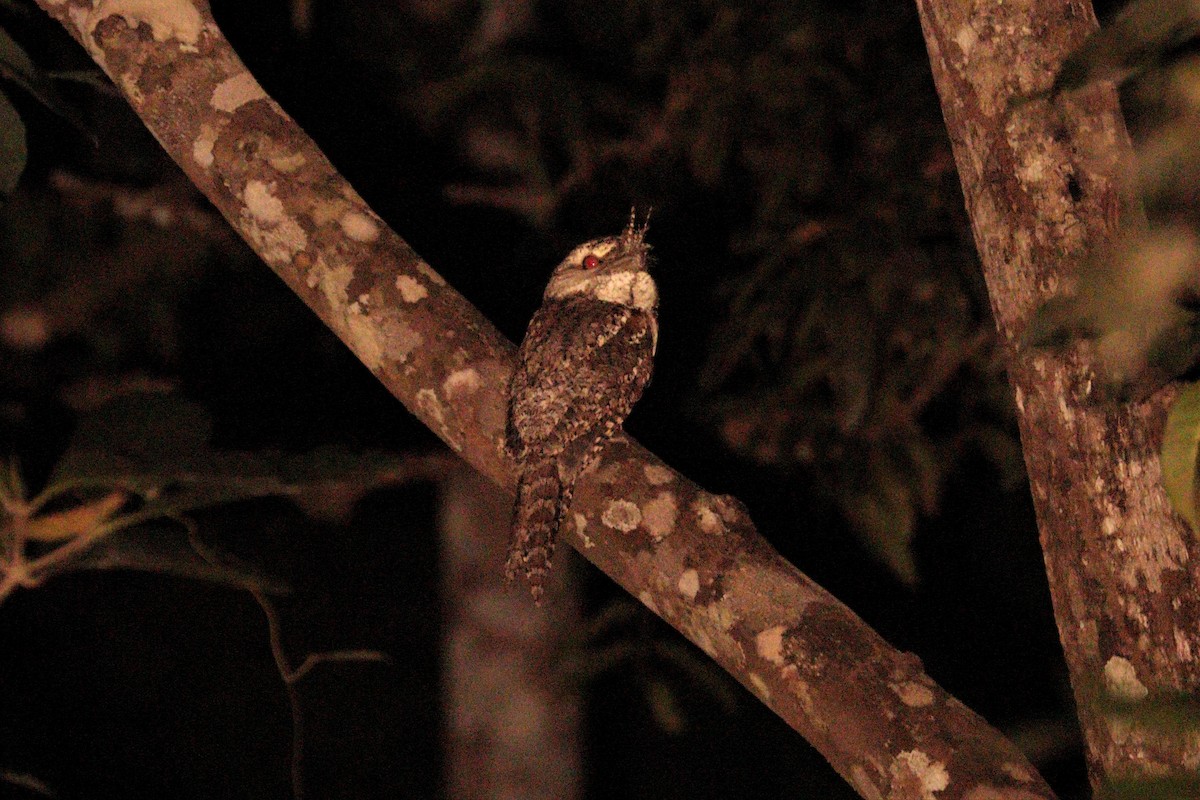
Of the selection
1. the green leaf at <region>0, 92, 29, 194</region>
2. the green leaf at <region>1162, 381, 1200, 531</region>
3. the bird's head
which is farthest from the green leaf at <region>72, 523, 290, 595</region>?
the bird's head

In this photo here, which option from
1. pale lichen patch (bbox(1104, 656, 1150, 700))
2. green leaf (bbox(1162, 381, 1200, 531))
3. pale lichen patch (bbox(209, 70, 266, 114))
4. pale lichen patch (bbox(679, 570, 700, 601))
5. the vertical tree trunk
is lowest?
the vertical tree trunk

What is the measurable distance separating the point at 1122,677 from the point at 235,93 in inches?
69.6

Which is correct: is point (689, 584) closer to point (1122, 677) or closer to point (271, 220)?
point (1122, 677)

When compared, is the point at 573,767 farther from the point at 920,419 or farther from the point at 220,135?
the point at 220,135

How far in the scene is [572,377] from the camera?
2.92m

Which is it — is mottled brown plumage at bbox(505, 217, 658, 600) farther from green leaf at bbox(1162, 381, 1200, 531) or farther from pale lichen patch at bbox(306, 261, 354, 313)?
green leaf at bbox(1162, 381, 1200, 531)

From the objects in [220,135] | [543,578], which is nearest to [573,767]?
[543,578]

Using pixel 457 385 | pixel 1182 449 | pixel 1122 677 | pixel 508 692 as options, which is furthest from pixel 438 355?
pixel 508 692

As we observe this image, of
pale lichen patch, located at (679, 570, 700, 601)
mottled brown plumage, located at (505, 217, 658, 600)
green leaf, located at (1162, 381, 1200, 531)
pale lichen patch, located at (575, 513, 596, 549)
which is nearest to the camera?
green leaf, located at (1162, 381, 1200, 531)

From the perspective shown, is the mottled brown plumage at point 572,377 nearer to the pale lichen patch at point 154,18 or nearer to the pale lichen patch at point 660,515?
the pale lichen patch at point 660,515

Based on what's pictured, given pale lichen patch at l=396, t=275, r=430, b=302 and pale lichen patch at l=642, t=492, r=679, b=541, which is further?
pale lichen patch at l=396, t=275, r=430, b=302

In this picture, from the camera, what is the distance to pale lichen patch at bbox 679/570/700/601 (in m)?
1.88

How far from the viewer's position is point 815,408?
173 inches

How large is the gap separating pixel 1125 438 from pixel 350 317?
1.27 meters
